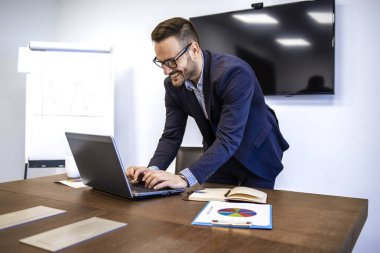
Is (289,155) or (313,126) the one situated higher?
(313,126)

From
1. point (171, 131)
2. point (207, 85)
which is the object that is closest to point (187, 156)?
point (171, 131)

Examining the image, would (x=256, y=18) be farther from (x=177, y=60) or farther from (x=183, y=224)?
(x=183, y=224)

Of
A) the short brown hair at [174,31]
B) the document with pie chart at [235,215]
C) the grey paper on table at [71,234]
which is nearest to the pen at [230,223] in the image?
the document with pie chart at [235,215]

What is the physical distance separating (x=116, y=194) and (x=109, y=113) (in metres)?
2.02

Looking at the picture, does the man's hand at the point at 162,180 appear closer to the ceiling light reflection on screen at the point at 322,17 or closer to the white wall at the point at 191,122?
the white wall at the point at 191,122

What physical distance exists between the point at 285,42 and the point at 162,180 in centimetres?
173

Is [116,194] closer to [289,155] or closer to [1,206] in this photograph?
[1,206]

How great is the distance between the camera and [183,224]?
0.90 meters

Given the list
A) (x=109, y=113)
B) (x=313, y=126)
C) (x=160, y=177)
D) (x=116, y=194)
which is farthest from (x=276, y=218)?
(x=109, y=113)

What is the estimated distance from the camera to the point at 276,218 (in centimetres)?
95

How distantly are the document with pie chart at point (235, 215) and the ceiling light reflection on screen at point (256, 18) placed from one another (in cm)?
186

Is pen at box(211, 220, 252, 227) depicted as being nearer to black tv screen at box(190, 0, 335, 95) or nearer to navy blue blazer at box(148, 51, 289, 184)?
navy blue blazer at box(148, 51, 289, 184)

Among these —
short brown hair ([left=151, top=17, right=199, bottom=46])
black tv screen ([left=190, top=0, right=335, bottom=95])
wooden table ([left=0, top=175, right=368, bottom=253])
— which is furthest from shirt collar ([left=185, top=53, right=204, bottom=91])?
black tv screen ([left=190, top=0, right=335, bottom=95])

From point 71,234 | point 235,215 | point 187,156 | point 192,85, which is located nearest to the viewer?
point 71,234
